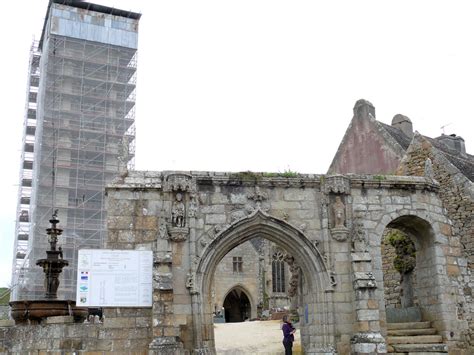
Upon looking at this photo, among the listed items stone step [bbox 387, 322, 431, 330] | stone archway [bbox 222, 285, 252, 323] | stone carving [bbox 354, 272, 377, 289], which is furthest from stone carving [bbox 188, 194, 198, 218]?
stone archway [bbox 222, 285, 252, 323]

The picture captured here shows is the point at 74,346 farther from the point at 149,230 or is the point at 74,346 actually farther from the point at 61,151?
the point at 61,151

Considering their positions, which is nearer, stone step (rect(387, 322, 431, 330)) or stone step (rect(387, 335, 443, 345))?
stone step (rect(387, 335, 443, 345))

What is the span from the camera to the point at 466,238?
14.2 m

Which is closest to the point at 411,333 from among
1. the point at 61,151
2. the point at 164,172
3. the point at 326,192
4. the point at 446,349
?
the point at 446,349

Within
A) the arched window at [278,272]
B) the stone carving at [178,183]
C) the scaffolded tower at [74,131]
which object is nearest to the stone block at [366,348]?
the stone carving at [178,183]

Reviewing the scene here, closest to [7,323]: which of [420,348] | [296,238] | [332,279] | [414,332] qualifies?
[296,238]

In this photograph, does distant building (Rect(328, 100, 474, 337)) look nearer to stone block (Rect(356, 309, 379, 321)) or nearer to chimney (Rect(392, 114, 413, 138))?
chimney (Rect(392, 114, 413, 138))

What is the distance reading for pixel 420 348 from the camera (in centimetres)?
1113

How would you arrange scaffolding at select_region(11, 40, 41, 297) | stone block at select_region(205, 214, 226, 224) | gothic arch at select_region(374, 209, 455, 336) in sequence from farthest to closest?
scaffolding at select_region(11, 40, 41, 297) < gothic arch at select_region(374, 209, 455, 336) < stone block at select_region(205, 214, 226, 224)

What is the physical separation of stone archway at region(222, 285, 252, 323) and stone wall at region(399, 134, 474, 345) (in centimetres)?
2346

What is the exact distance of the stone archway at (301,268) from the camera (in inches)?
414

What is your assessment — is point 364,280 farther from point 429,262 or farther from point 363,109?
point 363,109

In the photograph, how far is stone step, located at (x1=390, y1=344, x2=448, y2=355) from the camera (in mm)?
11094

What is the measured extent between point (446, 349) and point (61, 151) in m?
23.1
